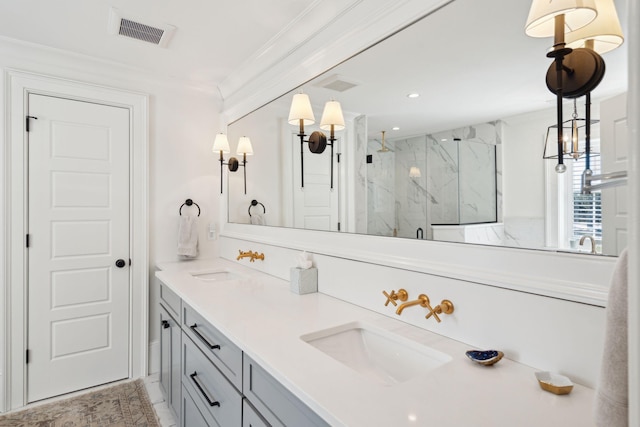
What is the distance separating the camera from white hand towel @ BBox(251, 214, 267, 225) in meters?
2.52

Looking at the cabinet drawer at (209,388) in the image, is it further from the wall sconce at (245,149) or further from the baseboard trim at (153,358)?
the wall sconce at (245,149)

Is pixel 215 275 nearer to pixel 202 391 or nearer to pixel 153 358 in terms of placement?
pixel 153 358

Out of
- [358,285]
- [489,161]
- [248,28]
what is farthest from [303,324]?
[248,28]

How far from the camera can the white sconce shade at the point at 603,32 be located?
845 millimetres

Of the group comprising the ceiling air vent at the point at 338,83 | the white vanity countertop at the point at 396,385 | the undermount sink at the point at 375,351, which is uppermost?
the ceiling air vent at the point at 338,83

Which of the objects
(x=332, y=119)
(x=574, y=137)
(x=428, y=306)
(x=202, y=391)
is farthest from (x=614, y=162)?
(x=202, y=391)

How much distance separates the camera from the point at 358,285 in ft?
5.39

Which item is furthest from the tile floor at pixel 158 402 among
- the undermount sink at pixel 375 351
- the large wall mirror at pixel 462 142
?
the large wall mirror at pixel 462 142

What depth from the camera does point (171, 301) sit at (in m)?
2.18

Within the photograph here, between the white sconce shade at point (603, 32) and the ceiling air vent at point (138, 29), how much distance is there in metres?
2.00

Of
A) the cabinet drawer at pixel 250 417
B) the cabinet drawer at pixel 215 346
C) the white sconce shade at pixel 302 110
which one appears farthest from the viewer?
the white sconce shade at pixel 302 110

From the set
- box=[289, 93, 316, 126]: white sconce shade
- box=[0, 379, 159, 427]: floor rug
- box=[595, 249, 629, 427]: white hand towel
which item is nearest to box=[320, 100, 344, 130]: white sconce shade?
box=[289, 93, 316, 126]: white sconce shade

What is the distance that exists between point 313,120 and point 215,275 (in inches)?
53.8

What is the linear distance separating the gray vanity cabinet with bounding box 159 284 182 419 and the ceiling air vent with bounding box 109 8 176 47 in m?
1.55
